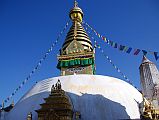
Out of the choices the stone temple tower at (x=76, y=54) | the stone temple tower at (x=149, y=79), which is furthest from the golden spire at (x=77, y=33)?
the stone temple tower at (x=149, y=79)

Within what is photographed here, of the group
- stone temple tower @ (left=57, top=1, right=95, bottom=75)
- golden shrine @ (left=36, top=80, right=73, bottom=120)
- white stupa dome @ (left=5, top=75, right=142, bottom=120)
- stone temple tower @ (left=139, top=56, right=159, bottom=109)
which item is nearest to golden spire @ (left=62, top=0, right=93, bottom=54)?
stone temple tower @ (left=57, top=1, right=95, bottom=75)

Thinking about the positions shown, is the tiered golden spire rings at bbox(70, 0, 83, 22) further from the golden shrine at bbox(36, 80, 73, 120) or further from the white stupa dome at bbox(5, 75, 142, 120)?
the golden shrine at bbox(36, 80, 73, 120)

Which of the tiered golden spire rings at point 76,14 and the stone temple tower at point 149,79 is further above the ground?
the tiered golden spire rings at point 76,14

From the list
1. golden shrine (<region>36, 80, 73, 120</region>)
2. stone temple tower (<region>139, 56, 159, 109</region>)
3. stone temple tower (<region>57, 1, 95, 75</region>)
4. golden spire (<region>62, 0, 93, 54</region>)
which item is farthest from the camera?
golden spire (<region>62, 0, 93, 54</region>)

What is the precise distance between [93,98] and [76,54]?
370 inches

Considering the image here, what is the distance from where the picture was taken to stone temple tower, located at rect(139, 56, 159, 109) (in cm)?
1925

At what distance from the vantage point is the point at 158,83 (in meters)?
19.7

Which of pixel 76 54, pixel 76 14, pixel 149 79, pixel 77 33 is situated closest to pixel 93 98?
pixel 76 54

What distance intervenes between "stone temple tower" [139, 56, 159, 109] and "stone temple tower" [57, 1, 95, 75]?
526cm

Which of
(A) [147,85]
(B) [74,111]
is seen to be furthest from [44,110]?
(A) [147,85]

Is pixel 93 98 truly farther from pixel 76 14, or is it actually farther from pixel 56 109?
pixel 76 14

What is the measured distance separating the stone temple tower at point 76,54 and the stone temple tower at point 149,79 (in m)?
5.26

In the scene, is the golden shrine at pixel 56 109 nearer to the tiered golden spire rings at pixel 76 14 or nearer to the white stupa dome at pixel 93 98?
the white stupa dome at pixel 93 98

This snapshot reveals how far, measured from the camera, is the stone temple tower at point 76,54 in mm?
19422
